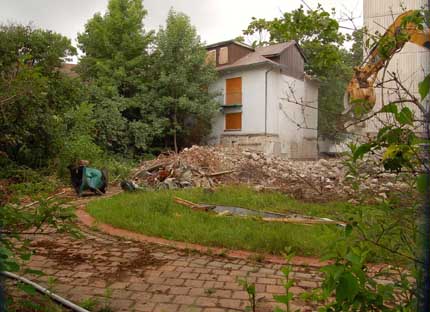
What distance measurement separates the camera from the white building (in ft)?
59.1

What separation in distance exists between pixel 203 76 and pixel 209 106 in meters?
1.47

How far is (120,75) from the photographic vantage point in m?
16.9

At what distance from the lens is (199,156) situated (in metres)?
12.1

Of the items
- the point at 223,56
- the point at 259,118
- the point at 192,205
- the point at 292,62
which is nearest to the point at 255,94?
the point at 259,118

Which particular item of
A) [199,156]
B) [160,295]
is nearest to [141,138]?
[199,156]

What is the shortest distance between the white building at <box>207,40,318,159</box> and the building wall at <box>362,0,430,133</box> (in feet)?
49.2

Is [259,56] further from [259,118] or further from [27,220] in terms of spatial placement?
[27,220]

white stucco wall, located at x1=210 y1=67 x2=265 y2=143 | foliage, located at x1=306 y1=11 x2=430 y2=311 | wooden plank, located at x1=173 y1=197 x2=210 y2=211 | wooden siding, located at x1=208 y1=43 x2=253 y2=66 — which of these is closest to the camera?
foliage, located at x1=306 y1=11 x2=430 y2=311

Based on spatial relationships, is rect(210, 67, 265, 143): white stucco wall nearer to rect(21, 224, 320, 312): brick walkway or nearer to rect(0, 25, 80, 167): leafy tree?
rect(0, 25, 80, 167): leafy tree

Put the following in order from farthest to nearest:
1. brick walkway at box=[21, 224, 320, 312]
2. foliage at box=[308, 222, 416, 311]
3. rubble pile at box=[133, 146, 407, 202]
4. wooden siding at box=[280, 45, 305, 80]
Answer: wooden siding at box=[280, 45, 305, 80]
rubble pile at box=[133, 146, 407, 202]
brick walkway at box=[21, 224, 320, 312]
foliage at box=[308, 222, 416, 311]

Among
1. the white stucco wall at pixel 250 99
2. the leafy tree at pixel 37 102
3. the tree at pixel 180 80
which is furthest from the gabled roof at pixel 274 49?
the leafy tree at pixel 37 102

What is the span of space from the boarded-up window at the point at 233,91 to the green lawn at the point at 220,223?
12.3 metres

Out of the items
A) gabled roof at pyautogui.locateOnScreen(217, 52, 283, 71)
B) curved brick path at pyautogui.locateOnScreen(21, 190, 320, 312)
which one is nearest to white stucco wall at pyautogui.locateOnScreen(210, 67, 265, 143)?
gabled roof at pyautogui.locateOnScreen(217, 52, 283, 71)

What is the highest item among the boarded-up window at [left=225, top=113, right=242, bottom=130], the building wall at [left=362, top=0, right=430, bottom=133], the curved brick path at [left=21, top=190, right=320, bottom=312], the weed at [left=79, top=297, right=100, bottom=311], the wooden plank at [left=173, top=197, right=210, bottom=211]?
the boarded-up window at [left=225, top=113, right=242, bottom=130]
